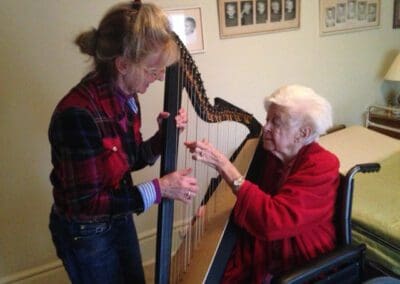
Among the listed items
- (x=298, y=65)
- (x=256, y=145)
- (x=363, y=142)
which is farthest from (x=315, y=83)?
(x=256, y=145)

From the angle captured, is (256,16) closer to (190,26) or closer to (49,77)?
(190,26)

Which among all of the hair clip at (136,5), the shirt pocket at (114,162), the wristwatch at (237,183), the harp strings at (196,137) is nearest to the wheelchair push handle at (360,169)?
the wristwatch at (237,183)

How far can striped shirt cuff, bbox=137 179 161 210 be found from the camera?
101 cm

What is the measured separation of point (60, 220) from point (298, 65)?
203 centimetres

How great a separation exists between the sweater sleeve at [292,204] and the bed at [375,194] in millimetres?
554

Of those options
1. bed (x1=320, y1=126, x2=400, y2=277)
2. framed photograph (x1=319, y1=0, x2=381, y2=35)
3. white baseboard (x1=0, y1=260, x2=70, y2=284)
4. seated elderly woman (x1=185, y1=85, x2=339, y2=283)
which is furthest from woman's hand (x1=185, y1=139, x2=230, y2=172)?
framed photograph (x1=319, y1=0, x2=381, y2=35)

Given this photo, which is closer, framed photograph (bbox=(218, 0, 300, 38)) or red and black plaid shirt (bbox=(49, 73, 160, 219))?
red and black plaid shirt (bbox=(49, 73, 160, 219))

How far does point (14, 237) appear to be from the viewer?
1931mm

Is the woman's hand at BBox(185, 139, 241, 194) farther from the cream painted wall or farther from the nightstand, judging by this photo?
the nightstand

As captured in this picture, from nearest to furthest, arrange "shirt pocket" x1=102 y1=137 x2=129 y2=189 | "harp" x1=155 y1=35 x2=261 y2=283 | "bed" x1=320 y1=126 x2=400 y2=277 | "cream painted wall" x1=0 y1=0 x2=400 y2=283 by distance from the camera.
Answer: "harp" x1=155 y1=35 x2=261 y2=283
"shirt pocket" x1=102 y1=137 x2=129 y2=189
"bed" x1=320 y1=126 x2=400 y2=277
"cream painted wall" x1=0 y1=0 x2=400 y2=283

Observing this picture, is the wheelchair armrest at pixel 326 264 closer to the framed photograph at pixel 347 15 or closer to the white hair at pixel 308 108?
the white hair at pixel 308 108

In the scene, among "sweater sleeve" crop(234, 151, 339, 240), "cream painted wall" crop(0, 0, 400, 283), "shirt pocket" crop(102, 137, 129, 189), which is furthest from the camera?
"cream painted wall" crop(0, 0, 400, 283)

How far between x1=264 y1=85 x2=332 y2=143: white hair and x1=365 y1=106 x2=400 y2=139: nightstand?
6.28 feet

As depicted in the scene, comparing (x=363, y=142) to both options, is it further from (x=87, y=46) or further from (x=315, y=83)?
(x=87, y=46)
